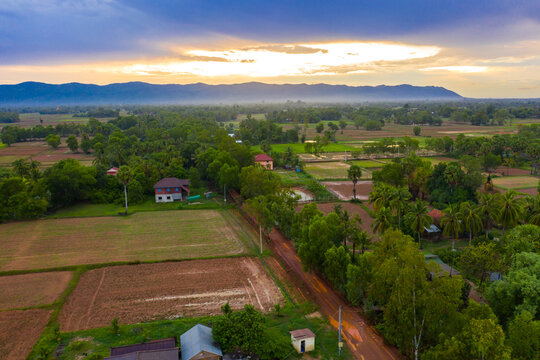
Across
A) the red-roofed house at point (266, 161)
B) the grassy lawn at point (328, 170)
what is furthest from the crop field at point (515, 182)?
the red-roofed house at point (266, 161)

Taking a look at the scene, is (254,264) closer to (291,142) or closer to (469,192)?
(469,192)

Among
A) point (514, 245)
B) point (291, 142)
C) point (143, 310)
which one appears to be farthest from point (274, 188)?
point (291, 142)

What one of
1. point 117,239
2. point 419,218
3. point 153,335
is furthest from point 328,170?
point 153,335

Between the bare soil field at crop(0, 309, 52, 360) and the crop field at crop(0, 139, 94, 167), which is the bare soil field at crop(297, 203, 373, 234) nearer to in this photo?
the bare soil field at crop(0, 309, 52, 360)

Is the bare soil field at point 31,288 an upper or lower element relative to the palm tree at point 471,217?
→ lower

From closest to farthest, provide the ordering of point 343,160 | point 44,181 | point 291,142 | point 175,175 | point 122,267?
point 122,267, point 44,181, point 175,175, point 343,160, point 291,142

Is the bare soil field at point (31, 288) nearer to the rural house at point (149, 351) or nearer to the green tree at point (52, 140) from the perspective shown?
the rural house at point (149, 351)
